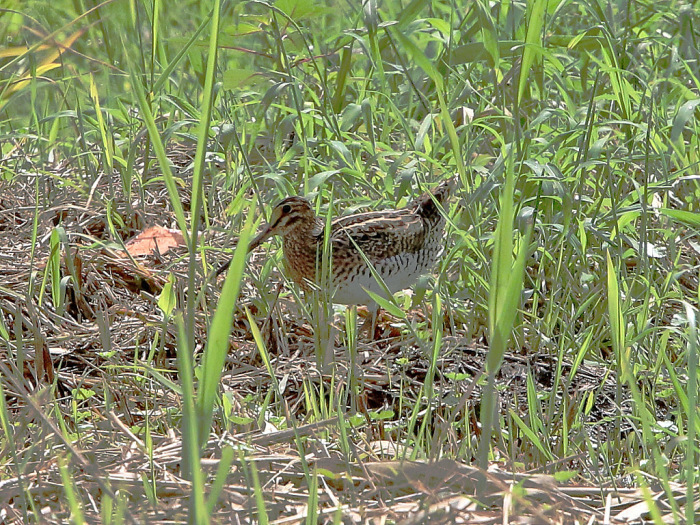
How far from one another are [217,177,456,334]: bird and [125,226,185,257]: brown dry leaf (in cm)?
54

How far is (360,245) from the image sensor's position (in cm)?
388

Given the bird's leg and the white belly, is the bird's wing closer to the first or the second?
the white belly

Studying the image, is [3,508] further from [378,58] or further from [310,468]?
[378,58]

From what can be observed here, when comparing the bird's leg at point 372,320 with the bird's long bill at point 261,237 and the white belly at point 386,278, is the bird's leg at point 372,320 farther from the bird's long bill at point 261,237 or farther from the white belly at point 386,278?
the bird's long bill at point 261,237

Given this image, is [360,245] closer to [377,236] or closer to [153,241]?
[377,236]

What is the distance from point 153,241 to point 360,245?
1.01 metres

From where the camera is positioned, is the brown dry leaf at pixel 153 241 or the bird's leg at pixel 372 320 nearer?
the bird's leg at pixel 372 320

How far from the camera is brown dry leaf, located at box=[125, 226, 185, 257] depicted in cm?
424

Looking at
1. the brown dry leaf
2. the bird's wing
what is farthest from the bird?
the brown dry leaf

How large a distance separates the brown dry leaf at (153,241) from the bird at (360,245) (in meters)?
0.54

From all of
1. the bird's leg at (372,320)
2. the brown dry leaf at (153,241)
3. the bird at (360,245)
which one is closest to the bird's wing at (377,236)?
the bird at (360,245)

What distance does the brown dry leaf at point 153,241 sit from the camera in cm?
424

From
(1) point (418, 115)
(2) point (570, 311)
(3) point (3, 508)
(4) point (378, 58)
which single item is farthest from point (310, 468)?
(1) point (418, 115)

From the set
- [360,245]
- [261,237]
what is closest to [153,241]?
[261,237]
